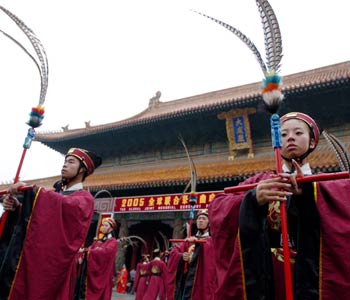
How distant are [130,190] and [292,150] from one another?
486 inches

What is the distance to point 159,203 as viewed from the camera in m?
12.4

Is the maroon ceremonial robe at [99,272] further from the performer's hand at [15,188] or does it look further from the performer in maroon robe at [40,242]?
the performer's hand at [15,188]

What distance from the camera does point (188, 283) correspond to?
507 centimetres

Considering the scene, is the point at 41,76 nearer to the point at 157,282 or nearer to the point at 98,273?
the point at 98,273

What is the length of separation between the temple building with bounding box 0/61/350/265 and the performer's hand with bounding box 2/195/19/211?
24.9 feet

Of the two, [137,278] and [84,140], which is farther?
[84,140]

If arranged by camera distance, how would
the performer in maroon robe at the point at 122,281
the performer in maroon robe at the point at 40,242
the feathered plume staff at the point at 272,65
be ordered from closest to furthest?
the feathered plume staff at the point at 272,65
the performer in maroon robe at the point at 40,242
the performer in maroon robe at the point at 122,281

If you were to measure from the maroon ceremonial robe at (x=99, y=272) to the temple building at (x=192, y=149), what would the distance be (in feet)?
17.6

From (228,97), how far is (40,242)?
50.1 feet

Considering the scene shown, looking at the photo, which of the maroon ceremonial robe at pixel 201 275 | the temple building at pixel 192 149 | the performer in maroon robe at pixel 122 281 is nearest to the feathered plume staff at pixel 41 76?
the maroon ceremonial robe at pixel 201 275

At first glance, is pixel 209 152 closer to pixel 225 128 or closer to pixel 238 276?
pixel 225 128

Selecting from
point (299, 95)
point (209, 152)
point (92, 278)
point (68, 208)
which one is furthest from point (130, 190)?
point (68, 208)

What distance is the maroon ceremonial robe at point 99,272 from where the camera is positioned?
17.8 ft

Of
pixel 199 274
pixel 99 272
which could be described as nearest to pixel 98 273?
pixel 99 272
